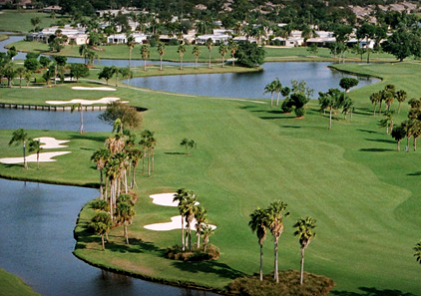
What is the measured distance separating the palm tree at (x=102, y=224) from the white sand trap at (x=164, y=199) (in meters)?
13.1

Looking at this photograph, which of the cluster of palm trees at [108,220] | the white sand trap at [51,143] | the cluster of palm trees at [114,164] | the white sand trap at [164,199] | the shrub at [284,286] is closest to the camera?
the shrub at [284,286]

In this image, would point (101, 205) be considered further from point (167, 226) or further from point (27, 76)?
point (27, 76)

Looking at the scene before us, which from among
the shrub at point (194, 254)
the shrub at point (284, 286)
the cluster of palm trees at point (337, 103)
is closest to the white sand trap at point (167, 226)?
the shrub at point (194, 254)

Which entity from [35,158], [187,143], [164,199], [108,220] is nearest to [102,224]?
[108,220]

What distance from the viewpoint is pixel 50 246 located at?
3354 inches

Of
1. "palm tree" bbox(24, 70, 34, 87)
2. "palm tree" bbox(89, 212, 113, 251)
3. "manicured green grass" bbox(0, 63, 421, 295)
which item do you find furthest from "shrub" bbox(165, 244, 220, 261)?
"palm tree" bbox(24, 70, 34, 87)

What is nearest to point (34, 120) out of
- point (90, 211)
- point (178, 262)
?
point (90, 211)

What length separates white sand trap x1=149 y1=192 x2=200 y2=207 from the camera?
9900 cm

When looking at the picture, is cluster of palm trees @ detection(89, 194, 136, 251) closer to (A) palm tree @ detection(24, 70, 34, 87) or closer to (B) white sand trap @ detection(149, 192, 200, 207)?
(B) white sand trap @ detection(149, 192, 200, 207)

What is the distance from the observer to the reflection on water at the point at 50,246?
7456 cm

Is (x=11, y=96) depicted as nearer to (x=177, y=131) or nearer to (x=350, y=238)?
(x=177, y=131)

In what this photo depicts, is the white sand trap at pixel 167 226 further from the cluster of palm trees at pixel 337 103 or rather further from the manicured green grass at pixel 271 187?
the cluster of palm trees at pixel 337 103

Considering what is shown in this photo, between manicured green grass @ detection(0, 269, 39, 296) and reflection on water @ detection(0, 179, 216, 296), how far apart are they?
969mm

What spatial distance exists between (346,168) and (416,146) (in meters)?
20.9
